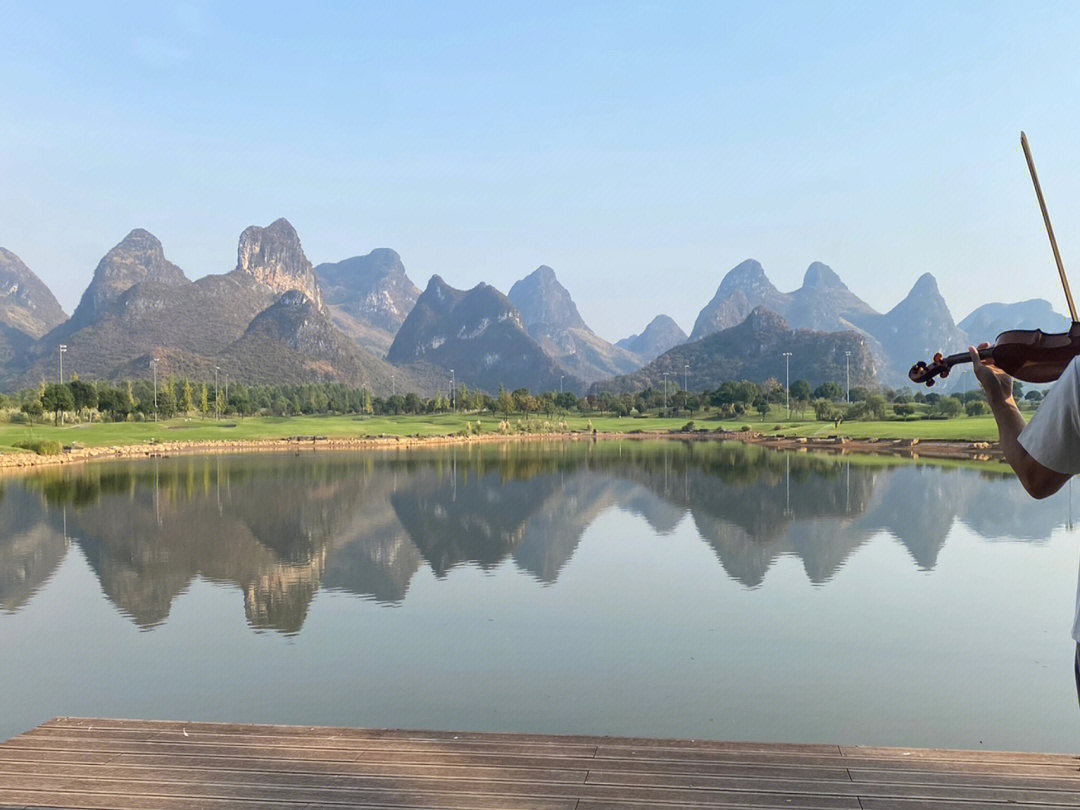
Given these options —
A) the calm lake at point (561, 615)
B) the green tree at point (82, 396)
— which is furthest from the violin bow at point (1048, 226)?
the green tree at point (82, 396)

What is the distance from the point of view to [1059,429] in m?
2.45

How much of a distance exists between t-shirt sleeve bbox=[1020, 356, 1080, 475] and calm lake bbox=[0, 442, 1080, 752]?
474 centimetres

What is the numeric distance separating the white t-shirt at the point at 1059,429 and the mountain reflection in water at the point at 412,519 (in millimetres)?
9205

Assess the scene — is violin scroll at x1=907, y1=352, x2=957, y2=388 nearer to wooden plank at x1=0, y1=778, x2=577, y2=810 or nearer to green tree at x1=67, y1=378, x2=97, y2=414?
wooden plank at x1=0, y1=778, x2=577, y2=810

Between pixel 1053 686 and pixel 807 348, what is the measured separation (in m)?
148

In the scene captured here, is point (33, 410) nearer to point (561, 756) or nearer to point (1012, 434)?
point (561, 756)

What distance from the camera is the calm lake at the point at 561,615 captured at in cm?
757

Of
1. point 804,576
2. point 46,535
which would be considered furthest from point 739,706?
point 46,535

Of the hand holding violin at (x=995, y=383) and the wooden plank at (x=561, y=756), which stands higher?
the hand holding violin at (x=995, y=383)

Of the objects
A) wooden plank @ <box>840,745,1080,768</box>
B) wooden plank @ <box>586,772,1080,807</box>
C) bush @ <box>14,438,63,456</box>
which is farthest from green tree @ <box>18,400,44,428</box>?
wooden plank @ <box>840,745,1080,768</box>

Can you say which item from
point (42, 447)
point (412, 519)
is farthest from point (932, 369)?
point (42, 447)

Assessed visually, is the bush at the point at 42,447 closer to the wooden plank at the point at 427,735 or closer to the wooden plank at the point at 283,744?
the wooden plank at the point at 427,735

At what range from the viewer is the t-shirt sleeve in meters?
2.40

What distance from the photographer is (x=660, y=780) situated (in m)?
4.61
